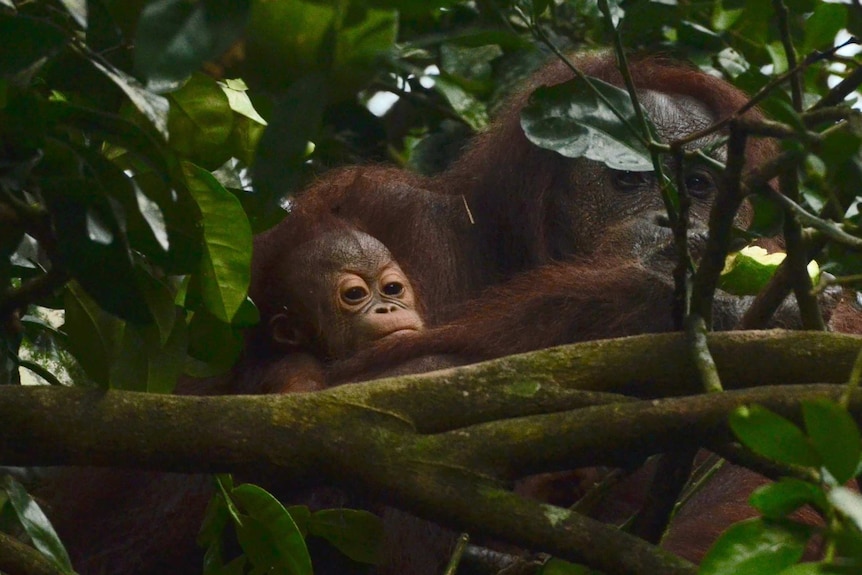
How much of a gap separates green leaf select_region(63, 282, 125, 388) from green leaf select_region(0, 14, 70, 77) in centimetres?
60

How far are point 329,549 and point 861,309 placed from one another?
1.68 meters

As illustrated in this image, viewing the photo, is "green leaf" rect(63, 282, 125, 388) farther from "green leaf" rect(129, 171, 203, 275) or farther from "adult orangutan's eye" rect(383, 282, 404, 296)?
"adult orangutan's eye" rect(383, 282, 404, 296)

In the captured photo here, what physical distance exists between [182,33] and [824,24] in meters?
1.17

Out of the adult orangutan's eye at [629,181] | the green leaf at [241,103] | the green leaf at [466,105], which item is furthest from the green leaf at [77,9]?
the green leaf at [466,105]

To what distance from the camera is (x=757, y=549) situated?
1198 millimetres

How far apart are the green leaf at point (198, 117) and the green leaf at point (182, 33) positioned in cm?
80

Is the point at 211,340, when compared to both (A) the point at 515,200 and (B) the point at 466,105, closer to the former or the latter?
(A) the point at 515,200

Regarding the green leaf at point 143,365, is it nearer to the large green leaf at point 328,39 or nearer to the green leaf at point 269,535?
the green leaf at point 269,535

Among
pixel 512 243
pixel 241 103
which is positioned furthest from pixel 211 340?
pixel 512 243

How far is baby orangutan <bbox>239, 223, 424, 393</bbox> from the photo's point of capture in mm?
3324

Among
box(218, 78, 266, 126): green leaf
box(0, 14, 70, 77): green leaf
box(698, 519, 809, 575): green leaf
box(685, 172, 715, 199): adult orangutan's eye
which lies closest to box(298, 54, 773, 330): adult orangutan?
box(685, 172, 715, 199): adult orangutan's eye

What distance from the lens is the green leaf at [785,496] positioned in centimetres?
117

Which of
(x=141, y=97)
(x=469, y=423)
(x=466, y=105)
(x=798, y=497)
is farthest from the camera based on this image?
(x=466, y=105)

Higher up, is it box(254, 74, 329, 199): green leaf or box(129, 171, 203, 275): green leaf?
box(254, 74, 329, 199): green leaf
